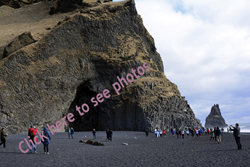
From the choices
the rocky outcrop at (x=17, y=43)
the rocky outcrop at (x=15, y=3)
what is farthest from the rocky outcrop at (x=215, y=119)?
the rocky outcrop at (x=17, y=43)

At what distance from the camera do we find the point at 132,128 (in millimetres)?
46688

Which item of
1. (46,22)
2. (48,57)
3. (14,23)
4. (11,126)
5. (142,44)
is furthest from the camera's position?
(14,23)

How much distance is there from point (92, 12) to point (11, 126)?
3055 cm

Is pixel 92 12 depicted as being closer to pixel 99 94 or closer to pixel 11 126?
pixel 99 94

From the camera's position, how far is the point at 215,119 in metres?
149

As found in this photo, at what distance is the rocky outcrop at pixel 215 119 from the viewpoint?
147 m

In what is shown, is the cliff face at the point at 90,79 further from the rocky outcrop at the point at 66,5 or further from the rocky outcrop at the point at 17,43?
the rocky outcrop at the point at 66,5

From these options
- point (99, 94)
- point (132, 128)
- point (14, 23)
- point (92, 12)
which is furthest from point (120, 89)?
point (14, 23)

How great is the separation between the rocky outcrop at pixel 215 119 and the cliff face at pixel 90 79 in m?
99.9

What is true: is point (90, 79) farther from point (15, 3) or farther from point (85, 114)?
point (15, 3)

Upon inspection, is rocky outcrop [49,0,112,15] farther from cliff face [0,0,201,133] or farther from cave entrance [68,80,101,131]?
cave entrance [68,80,101,131]

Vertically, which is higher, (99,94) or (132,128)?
(99,94)

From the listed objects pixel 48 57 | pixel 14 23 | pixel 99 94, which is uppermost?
pixel 14 23

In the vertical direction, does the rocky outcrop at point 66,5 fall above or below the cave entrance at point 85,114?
above
